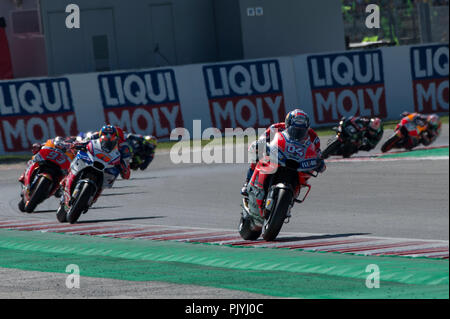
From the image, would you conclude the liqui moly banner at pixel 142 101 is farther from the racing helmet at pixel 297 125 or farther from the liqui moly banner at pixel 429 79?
the racing helmet at pixel 297 125

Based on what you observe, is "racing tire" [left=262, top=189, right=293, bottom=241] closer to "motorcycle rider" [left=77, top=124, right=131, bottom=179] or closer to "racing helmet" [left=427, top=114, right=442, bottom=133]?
"motorcycle rider" [left=77, top=124, right=131, bottom=179]

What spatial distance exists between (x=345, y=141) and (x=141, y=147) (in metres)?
4.61

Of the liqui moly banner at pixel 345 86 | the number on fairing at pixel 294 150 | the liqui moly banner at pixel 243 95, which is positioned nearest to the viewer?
the number on fairing at pixel 294 150

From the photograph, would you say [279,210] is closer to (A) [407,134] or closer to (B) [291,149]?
Answer: (B) [291,149]

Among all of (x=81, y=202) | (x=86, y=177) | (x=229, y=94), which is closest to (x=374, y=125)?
(x=229, y=94)

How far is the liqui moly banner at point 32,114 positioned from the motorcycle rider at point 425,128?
999 cm

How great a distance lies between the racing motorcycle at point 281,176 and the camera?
11.7 m

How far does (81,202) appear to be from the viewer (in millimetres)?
15141

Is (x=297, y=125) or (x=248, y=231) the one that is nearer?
(x=297, y=125)

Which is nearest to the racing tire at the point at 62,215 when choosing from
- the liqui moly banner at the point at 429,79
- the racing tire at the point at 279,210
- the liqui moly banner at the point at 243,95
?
the racing tire at the point at 279,210

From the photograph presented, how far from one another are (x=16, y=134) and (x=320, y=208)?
48.0 ft

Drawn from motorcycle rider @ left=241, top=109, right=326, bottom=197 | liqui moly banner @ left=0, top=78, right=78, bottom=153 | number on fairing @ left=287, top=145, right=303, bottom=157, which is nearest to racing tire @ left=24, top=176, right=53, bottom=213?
motorcycle rider @ left=241, top=109, right=326, bottom=197

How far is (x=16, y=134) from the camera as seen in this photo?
94.9 ft

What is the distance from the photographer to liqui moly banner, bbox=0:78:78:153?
94.5 ft
